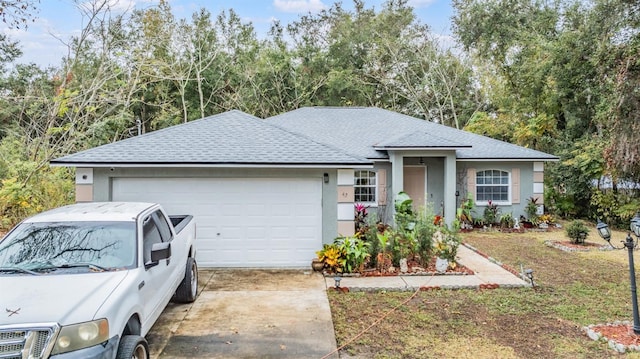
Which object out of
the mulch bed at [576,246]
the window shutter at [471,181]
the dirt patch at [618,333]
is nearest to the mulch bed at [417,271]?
the dirt patch at [618,333]

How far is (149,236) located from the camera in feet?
15.8

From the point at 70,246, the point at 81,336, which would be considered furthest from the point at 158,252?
the point at 81,336

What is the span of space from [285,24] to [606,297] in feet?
94.6

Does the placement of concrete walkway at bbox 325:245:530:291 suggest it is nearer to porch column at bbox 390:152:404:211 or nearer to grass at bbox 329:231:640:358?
grass at bbox 329:231:640:358

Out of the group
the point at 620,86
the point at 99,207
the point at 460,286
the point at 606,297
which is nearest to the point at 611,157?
the point at 620,86

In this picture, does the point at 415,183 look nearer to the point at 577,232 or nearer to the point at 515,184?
the point at 515,184

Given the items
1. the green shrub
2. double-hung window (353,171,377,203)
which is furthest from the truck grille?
→ the green shrub

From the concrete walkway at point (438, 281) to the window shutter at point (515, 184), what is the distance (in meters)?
7.66

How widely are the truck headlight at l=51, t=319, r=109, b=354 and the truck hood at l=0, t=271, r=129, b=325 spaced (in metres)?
0.05

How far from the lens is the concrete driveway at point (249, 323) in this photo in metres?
4.86

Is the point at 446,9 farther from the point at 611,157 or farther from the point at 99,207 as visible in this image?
the point at 99,207

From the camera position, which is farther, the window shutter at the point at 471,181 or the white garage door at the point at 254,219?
the window shutter at the point at 471,181

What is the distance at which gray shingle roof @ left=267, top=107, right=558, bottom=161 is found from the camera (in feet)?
47.3

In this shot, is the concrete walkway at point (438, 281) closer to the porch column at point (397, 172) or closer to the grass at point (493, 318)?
the grass at point (493, 318)
